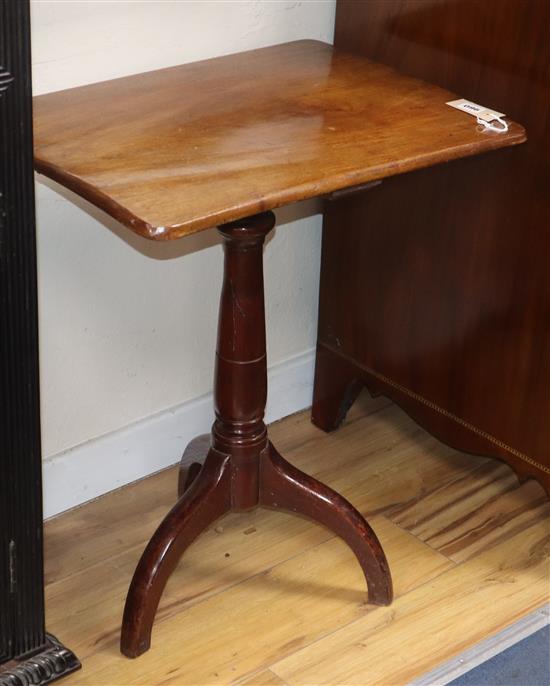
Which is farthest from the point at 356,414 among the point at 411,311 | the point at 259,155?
the point at 259,155

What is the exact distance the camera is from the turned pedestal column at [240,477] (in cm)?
174

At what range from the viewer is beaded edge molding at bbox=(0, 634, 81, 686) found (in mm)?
1693

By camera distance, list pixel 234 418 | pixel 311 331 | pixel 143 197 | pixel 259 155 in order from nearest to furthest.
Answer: pixel 143 197
pixel 259 155
pixel 234 418
pixel 311 331

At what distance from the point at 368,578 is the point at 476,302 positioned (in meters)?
0.48

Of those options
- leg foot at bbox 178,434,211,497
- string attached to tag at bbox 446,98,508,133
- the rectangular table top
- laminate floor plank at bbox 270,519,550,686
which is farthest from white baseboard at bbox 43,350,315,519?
string attached to tag at bbox 446,98,508,133

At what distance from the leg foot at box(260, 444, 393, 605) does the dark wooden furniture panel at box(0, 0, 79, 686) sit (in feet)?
1.27

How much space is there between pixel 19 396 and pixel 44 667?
1.41 ft

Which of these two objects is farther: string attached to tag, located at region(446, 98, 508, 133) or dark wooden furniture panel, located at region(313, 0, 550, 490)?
dark wooden furniture panel, located at region(313, 0, 550, 490)

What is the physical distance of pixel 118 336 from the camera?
6.81 ft

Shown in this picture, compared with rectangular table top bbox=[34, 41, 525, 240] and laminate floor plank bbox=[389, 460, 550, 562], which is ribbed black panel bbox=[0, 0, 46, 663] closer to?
rectangular table top bbox=[34, 41, 525, 240]

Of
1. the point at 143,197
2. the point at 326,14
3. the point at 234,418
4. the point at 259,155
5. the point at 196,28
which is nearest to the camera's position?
the point at 143,197

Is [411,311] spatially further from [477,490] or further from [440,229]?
[477,490]

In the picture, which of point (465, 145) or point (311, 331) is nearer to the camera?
point (465, 145)

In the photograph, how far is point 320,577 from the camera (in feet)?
6.50
